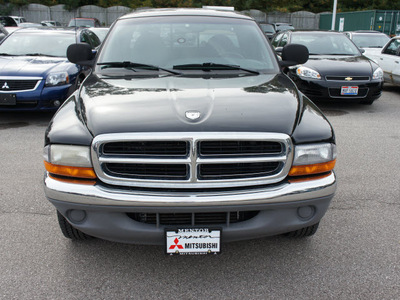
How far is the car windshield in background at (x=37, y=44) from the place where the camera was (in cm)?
788

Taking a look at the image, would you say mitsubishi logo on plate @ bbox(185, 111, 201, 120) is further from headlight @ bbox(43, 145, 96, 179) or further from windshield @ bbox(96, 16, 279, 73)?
windshield @ bbox(96, 16, 279, 73)

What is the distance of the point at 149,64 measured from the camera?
11.5 ft

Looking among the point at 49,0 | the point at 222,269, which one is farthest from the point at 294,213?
the point at 49,0

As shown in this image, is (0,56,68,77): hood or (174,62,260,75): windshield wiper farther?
(0,56,68,77): hood

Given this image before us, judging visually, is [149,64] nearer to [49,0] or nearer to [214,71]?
[214,71]

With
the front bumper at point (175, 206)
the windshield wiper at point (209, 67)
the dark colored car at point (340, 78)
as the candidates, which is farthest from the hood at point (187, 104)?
the dark colored car at point (340, 78)

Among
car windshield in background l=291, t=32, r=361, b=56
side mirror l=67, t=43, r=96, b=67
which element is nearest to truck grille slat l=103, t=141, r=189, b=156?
side mirror l=67, t=43, r=96, b=67

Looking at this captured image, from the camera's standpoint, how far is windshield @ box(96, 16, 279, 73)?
3.59 metres

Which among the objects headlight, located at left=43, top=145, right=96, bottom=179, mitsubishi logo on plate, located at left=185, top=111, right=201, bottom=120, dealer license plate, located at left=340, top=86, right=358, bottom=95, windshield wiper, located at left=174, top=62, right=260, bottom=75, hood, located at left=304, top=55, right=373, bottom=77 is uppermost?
windshield wiper, located at left=174, top=62, right=260, bottom=75

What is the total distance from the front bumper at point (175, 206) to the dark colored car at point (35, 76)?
4.62 m

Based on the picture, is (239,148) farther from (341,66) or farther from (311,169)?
(341,66)

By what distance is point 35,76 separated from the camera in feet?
22.0

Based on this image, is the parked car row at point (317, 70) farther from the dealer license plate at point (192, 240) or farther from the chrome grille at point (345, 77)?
the dealer license plate at point (192, 240)

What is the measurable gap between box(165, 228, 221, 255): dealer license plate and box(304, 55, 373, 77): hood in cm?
650
